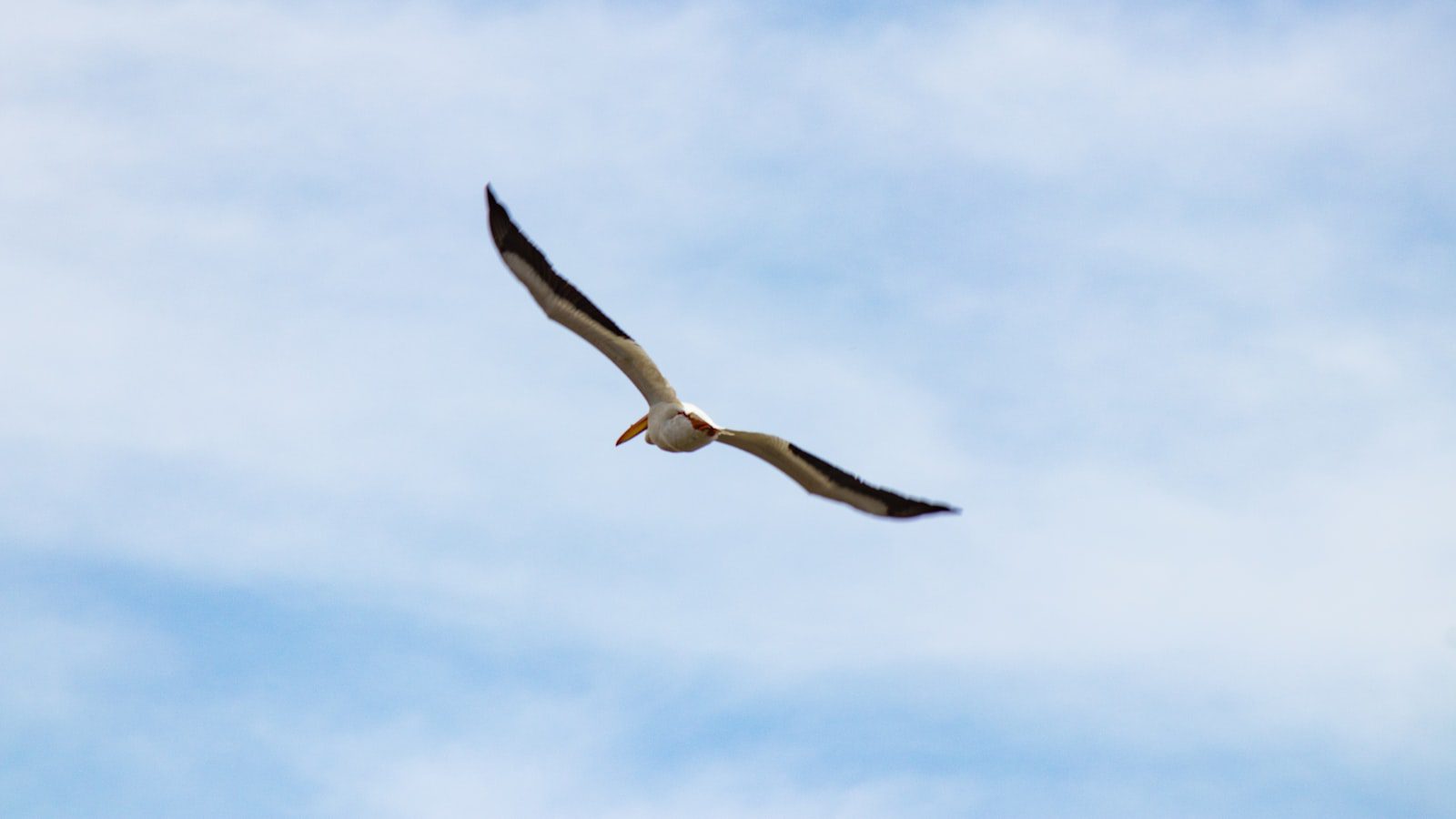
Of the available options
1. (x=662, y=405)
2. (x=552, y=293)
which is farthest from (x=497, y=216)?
(x=662, y=405)

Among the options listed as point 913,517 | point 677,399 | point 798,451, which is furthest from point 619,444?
point 913,517

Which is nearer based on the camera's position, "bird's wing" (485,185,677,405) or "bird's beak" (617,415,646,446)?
"bird's wing" (485,185,677,405)

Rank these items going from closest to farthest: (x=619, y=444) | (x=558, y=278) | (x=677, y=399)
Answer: (x=558, y=278), (x=677, y=399), (x=619, y=444)

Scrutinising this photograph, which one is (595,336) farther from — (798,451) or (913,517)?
(913,517)

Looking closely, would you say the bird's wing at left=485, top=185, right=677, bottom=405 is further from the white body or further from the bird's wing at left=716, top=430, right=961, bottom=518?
the bird's wing at left=716, top=430, right=961, bottom=518

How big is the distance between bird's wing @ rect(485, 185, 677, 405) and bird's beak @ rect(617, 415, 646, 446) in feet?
7.18

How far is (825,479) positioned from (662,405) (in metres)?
3.27

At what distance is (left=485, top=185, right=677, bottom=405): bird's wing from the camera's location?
25.0m

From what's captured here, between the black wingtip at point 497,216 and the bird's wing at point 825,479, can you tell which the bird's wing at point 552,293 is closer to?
the black wingtip at point 497,216

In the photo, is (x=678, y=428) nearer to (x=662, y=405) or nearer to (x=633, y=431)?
(x=662, y=405)

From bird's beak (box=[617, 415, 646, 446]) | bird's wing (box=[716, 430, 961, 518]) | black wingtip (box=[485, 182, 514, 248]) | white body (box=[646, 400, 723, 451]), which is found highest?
black wingtip (box=[485, 182, 514, 248])

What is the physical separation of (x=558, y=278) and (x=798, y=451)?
16.4 feet

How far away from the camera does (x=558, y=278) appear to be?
82.0 feet

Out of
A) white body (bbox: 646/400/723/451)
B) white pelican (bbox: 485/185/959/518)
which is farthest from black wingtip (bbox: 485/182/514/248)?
white body (bbox: 646/400/723/451)
